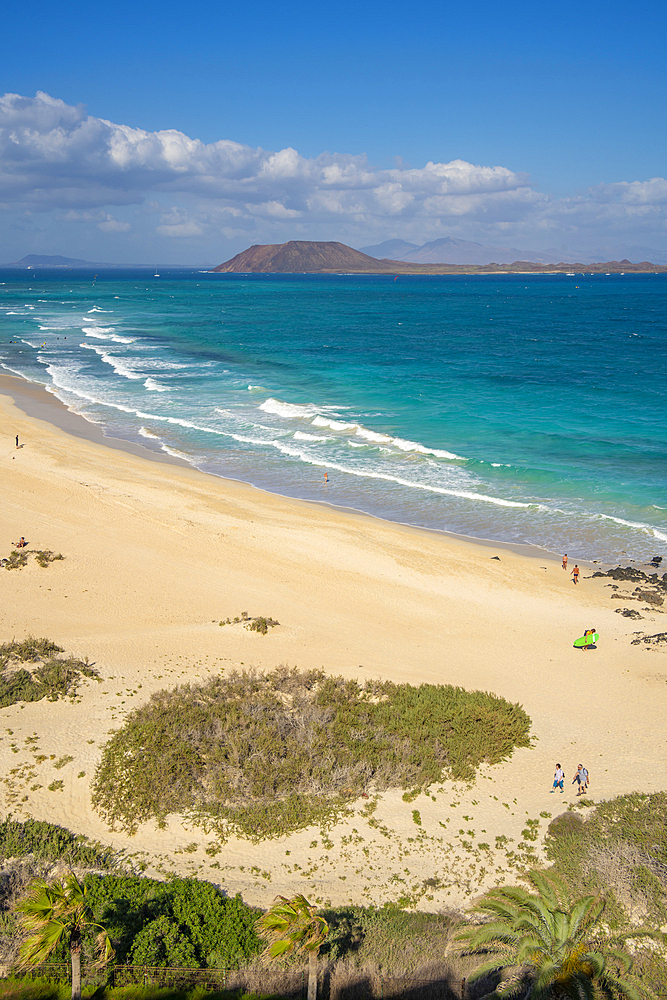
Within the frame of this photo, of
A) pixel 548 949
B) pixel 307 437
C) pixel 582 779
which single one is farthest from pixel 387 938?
pixel 307 437

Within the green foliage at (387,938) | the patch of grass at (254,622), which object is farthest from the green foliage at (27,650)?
the green foliage at (387,938)

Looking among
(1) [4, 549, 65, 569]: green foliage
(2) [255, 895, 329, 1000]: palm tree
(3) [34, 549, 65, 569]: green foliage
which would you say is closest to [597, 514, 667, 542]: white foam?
(3) [34, 549, 65, 569]: green foliage

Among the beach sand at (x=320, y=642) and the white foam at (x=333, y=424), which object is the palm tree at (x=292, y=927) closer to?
the beach sand at (x=320, y=642)

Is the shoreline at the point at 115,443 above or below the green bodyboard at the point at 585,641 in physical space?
above

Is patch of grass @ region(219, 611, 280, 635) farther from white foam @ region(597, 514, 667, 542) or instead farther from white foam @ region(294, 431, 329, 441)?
white foam @ region(294, 431, 329, 441)

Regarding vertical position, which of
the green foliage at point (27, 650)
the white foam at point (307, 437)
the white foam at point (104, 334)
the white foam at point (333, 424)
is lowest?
the green foliage at point (27, 650)

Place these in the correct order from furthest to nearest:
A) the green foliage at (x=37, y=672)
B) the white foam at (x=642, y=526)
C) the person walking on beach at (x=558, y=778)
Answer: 1. the white foam at (x=642, y=526)
2. the green foliage at (x=37, y=672)
3. the person walking on beach at (x=558, y=778)

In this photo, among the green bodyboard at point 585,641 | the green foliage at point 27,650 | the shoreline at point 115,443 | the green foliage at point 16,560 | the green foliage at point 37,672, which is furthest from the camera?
the shoreline at point 115,443
